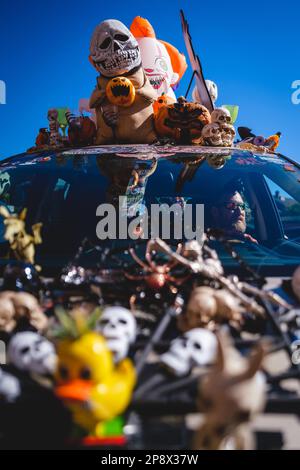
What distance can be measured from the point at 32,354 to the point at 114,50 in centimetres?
262

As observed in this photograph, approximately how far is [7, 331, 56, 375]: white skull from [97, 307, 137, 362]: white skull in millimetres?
130

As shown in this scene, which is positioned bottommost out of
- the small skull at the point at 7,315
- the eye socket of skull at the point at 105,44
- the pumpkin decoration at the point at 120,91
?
the small skull at the point at 7,315

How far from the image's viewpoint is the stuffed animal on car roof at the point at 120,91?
3256 mm

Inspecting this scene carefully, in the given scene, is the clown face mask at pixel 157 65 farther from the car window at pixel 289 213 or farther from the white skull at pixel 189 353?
the white skull at pixel 189 353

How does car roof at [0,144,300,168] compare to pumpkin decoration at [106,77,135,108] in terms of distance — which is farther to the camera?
pumpkin decoration at [106,77,135,108]

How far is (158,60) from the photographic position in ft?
15.6

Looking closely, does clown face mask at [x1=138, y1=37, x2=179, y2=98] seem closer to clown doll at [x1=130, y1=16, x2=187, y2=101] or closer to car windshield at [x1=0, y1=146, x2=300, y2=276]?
clown doll at [x1=130, y1=16, x2=187, y2=101]

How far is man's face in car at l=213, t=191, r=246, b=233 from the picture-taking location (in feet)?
9.24

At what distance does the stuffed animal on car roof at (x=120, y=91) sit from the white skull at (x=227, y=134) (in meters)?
0.49

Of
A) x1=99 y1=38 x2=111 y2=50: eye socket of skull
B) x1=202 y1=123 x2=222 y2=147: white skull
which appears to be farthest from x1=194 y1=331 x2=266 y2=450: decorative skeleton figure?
x1=99 y1=38 x2=111 y2=50: eye socket of skull

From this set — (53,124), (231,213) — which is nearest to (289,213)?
(231,213)

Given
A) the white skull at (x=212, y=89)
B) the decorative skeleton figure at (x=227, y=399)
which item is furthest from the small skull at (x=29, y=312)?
the white skull at (x=212, y=89)

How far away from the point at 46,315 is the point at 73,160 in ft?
4.74

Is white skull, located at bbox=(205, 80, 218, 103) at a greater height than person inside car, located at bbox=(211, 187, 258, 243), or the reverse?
white skull, located at bbox=(205, 80, 218, 103)
